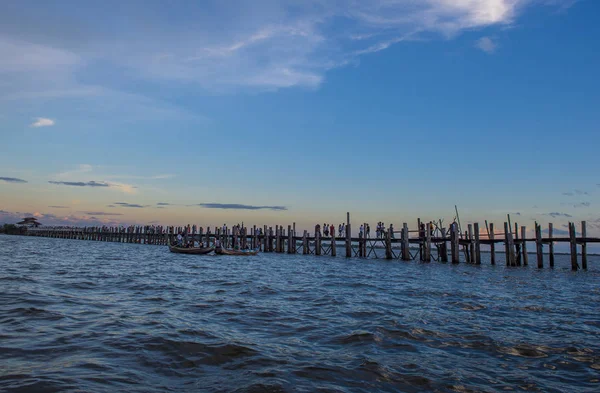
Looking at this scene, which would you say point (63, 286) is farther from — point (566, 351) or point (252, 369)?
point (566, 351)

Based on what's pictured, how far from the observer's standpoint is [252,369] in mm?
6645

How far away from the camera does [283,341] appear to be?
8.48 m

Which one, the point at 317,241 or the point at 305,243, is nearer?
the point at 317,241

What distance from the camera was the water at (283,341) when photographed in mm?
6234

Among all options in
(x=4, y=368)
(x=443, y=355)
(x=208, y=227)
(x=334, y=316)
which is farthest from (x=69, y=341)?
(x=208, y=227)

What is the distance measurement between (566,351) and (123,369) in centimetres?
819

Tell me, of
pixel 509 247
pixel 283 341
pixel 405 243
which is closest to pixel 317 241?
pixel 405 243

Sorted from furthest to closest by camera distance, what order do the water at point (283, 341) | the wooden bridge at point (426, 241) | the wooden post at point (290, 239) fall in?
the wooden post at point (290, 239) < the wooden bridge at point (426, 241) < the water at point (283, 341)

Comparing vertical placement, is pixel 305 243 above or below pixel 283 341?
above

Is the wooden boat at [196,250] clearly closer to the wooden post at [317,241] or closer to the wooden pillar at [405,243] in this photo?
the wooden post at [317,241]

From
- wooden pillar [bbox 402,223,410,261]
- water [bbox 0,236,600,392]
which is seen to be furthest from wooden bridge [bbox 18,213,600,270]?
water [bbox 0,236,600,392]

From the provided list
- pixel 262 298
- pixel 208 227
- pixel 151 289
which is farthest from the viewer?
pixel 208 227

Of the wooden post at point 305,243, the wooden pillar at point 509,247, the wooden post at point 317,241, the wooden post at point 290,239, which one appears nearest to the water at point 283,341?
the wooden pillar at point 509,247

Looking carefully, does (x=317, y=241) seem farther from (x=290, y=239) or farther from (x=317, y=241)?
(x=290, y=239)
